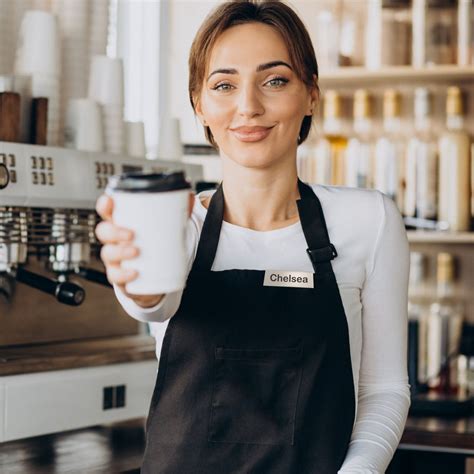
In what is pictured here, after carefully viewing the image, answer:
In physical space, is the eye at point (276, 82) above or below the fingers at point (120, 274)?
above

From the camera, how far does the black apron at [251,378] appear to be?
140 cm

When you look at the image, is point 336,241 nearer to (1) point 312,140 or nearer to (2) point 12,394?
(2) point 12,394

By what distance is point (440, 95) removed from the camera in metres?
3.38

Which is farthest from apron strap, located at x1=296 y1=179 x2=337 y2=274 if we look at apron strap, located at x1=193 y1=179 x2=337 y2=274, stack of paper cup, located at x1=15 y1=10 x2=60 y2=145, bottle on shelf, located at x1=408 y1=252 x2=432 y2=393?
bottle on shelf, located at x1=408 y1=252 x2=432 y2=393

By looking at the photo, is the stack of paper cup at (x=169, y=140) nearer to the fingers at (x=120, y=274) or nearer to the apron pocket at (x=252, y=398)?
the apron pocket at (x=252, y=398)

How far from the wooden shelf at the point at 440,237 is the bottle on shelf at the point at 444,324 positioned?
0.20ft

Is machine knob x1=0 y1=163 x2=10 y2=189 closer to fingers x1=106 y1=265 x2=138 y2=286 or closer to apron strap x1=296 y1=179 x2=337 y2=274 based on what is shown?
apron strap x1=296 y1=179 x2=337 y2=274

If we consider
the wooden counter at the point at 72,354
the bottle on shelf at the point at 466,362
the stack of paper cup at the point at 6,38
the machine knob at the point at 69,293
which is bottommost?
the bottle on shelf at the point at 466,362

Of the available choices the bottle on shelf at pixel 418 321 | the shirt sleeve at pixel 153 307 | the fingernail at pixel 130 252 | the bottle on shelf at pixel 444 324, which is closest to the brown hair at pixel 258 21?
the shirt sleeve at pixel 153 307

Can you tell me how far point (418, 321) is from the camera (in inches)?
119

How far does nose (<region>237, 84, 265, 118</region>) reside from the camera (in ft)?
4.55

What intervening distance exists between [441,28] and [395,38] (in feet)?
0.51

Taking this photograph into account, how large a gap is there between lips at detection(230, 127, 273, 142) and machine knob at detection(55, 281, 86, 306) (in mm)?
766

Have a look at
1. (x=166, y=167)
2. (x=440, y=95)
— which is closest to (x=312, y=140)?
(x=440, y=95)
